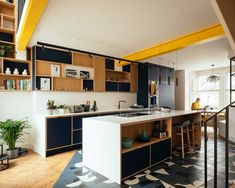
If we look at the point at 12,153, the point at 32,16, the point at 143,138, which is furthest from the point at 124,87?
the point at 32,16

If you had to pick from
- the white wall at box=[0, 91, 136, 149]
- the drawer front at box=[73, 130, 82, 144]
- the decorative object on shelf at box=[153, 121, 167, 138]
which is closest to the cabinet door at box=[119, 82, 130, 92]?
the white wall at box=[0, 91, 136, 149]

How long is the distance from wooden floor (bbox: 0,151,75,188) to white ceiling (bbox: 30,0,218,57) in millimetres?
2727

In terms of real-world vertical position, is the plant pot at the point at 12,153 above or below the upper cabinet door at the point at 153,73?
below

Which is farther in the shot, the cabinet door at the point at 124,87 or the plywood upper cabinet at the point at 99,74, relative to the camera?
the cabinet door at the point at 124,87

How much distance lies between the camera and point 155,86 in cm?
674

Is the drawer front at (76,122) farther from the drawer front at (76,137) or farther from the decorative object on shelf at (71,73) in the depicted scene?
the decorative object on shelf at (71,73)

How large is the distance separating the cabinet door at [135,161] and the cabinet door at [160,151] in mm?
154

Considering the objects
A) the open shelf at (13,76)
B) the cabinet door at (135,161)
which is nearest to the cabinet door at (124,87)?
the open shelf at (13,76)

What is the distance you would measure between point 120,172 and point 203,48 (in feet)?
14.0

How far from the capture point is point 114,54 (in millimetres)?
5488

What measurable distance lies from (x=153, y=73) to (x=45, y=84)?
407cm

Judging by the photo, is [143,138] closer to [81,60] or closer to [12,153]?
[12,153]

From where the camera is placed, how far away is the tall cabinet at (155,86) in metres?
6.48

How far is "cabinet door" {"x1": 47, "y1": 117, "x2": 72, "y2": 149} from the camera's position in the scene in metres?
3.84
